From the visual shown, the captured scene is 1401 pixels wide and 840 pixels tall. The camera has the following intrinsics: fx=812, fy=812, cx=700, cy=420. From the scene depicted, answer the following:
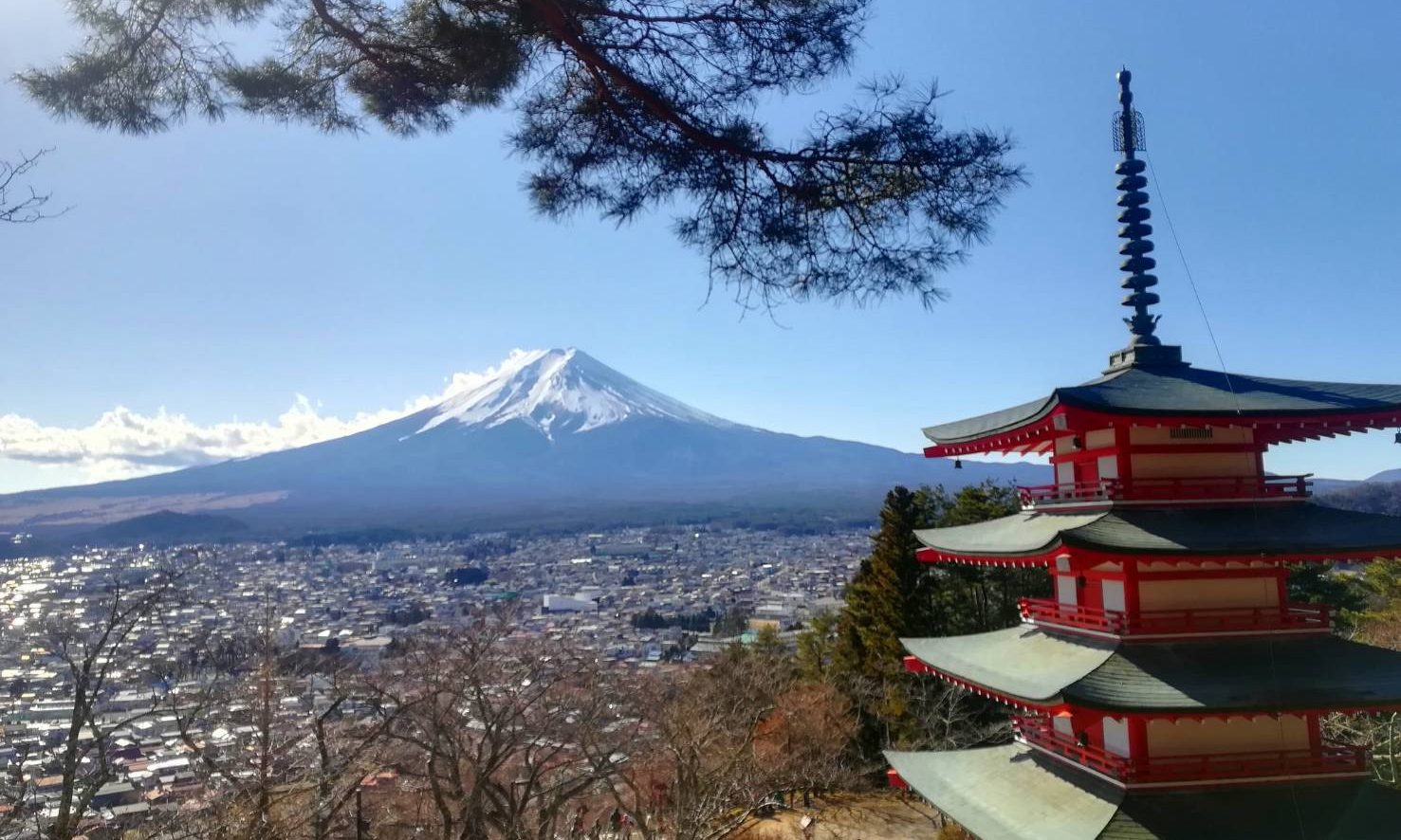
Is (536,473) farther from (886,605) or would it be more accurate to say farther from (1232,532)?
(1232,532)

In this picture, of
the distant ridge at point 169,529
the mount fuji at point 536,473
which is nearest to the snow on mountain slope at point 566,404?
the mount fuji at point 536,473

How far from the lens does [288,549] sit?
134ft

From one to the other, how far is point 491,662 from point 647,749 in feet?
9.17

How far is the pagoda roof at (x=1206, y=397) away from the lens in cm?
510

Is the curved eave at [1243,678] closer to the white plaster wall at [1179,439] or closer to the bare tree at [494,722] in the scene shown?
the white plaster wall at [1179,439]

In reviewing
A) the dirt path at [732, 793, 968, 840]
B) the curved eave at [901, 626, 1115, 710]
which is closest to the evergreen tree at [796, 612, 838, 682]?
the dirt path at [732, 793, 968, 840]

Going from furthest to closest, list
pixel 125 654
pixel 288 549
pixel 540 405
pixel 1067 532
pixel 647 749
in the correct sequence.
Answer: pixel 540 405 < pixel 288 549 < pixel 647 749 < pixel 125 654 < pixel 1067 532

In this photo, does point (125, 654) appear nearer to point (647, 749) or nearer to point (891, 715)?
point (647, 749)

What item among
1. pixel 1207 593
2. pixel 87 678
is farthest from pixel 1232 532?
pixel 87 678

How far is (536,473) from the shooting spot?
84.4 m

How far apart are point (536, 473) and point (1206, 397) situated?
268 feet

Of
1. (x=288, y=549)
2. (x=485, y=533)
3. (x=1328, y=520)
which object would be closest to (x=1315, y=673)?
(x=1328, y=520)

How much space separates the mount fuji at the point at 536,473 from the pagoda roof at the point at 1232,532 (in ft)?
162

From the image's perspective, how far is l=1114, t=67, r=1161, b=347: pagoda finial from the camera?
6094 millimetres
